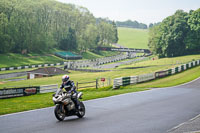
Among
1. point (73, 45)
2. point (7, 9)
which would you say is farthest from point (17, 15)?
point (73, 45)

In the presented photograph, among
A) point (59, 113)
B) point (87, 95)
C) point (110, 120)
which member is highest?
point (59, 113)

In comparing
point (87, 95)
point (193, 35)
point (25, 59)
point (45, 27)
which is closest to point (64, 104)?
point (87, 95)

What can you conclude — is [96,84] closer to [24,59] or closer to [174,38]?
[24,59]

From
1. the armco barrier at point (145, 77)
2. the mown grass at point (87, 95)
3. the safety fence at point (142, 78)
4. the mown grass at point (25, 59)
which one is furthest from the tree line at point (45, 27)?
the mown grass at point (87, 95)

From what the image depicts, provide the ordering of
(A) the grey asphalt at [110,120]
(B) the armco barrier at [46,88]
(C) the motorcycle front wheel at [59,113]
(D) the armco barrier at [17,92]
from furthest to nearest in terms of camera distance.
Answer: (B) the armco barrier at [46,88] < (D) the armco barrier at [17,92] < (C) the motorcycle front wheel at [59,113] < (A) the grey asphalt at [110,120]

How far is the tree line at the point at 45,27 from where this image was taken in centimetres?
9425

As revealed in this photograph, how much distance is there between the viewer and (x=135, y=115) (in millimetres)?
15406

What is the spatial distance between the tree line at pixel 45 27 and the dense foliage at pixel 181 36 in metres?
38.1

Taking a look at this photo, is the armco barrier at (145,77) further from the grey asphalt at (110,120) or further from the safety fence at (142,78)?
the grey asphalt at (110,120)

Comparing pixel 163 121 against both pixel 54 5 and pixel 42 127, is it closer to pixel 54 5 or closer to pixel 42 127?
pixel 42 127

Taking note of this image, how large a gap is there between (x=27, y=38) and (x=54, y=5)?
118 feet

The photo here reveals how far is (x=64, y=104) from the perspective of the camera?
1311 cm

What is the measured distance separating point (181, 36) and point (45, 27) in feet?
176

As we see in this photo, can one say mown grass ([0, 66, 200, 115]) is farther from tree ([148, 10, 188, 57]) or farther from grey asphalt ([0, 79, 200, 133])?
tree ([148, 10, 188, 57])
